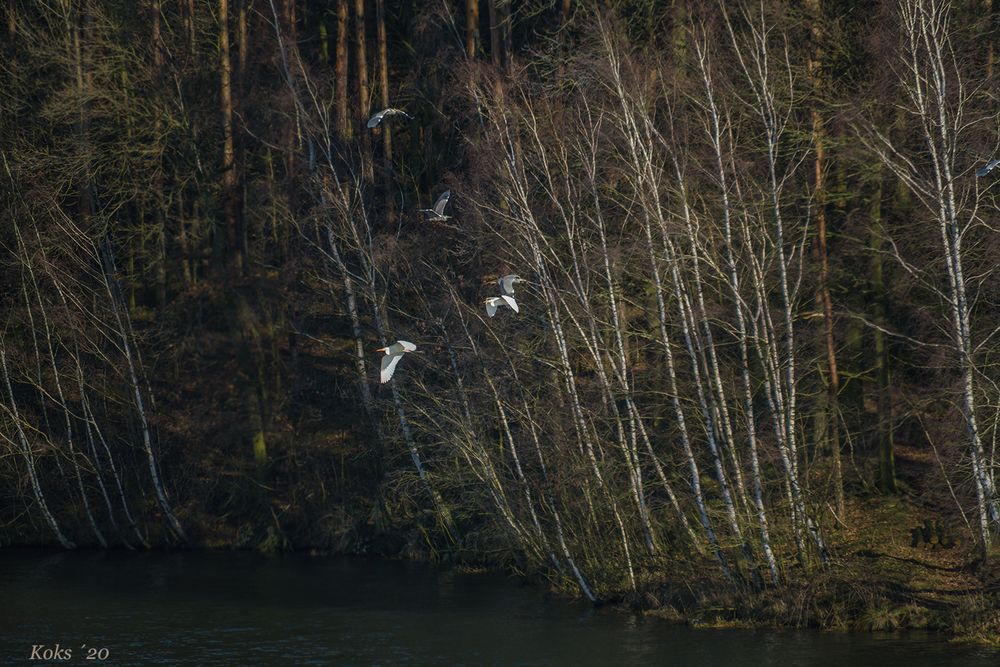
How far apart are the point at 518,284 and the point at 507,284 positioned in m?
2.63

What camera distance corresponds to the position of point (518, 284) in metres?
22.9

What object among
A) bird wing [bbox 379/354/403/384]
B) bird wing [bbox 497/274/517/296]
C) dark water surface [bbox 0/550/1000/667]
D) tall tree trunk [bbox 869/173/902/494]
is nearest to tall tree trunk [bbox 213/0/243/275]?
dark water surface [bbox 0/550/1000/667]

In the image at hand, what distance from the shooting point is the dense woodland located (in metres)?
19.9

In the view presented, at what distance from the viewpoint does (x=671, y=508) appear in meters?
21.1

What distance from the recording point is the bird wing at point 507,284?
20.2 meters

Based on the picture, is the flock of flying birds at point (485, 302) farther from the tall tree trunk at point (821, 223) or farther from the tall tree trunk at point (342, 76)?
the tall tree trunk at point (342, 76)

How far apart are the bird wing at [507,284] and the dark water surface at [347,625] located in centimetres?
510

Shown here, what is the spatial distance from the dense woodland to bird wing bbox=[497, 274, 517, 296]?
0.48m

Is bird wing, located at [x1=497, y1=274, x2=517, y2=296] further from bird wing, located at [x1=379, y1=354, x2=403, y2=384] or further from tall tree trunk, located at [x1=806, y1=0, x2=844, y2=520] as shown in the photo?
tall tree trunk, located at [x1=806, y1=0, x2=844, y2=520]

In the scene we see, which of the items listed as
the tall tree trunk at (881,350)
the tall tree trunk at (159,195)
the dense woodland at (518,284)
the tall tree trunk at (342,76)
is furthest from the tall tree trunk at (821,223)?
the tall tree trunk at (159,195)

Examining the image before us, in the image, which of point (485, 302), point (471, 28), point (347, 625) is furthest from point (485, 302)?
point (471, 28)

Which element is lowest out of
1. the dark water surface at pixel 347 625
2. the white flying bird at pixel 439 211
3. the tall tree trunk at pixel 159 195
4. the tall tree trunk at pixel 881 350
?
the dark water surface at pixel 347 625

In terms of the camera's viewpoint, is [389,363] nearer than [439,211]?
No

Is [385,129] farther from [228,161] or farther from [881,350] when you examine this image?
[881,350]
